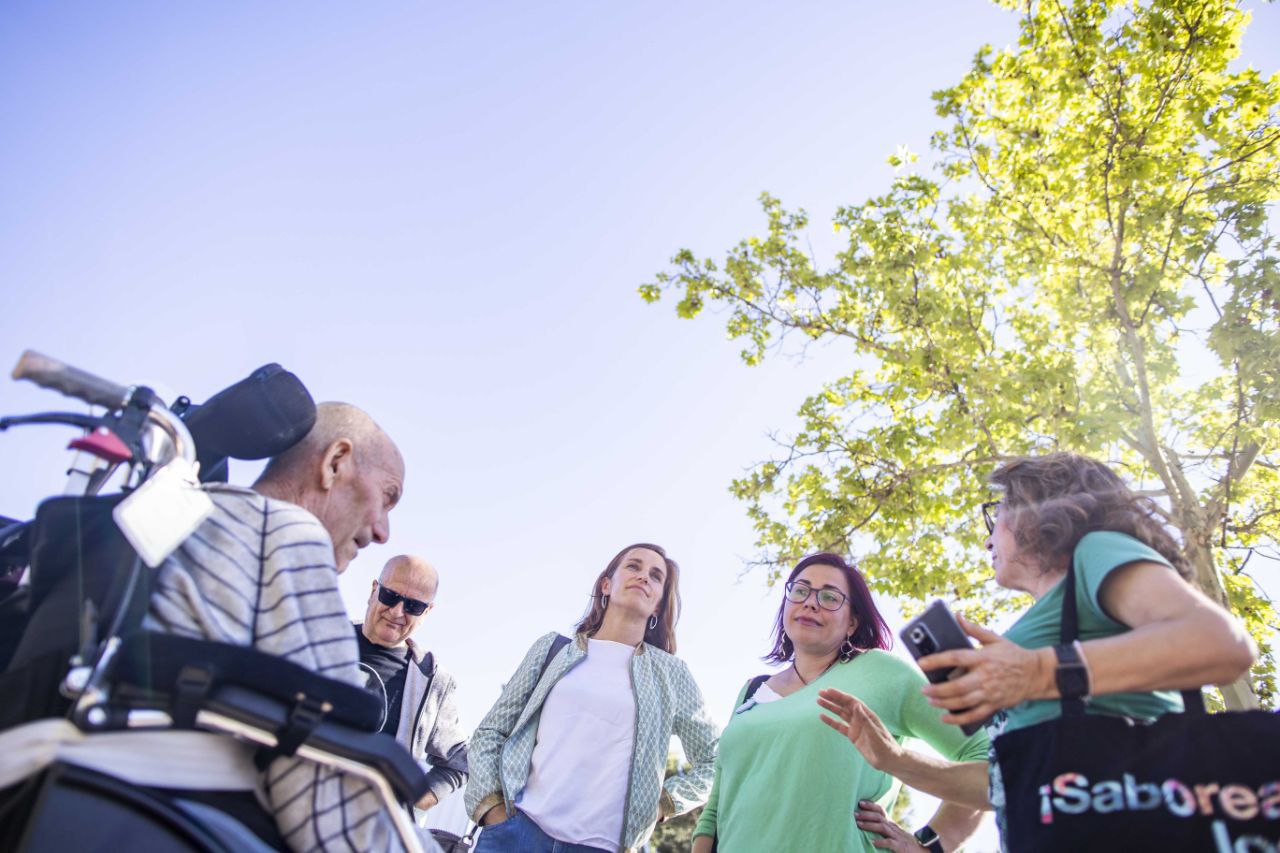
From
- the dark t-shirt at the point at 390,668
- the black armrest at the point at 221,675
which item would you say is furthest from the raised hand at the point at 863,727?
the dark t-shirt at the point at 390,668

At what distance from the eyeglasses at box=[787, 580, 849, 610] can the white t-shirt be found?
3.21 feet

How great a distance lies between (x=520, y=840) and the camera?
3.30m

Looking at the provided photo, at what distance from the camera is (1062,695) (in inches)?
63.5

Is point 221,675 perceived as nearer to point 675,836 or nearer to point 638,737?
point 638,737

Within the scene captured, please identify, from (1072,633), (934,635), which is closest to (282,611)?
(934,635)

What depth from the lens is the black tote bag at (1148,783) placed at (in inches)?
55.6

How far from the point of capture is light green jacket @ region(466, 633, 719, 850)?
11.4 ft

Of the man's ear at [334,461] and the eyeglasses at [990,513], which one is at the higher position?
the eyeglasses at [990,513]

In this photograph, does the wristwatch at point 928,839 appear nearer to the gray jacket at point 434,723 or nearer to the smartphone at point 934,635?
the smartphone at point 934,635

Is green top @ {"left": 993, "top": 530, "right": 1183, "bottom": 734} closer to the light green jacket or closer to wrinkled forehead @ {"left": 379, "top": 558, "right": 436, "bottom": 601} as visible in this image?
the light green jacket

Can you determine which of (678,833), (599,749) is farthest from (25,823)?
(678,833)

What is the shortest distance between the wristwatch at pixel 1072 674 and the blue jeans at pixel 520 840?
90.8 inches

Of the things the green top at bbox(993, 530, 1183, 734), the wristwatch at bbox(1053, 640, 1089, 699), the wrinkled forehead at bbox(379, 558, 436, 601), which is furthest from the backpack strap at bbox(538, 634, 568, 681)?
the wristwatch at bbox(1053, 640, 1089, 699)

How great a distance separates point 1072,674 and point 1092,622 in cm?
23
